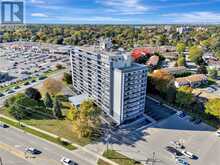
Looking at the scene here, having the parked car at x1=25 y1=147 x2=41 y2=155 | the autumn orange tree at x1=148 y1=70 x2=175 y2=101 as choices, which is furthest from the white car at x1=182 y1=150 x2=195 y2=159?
the parked car at x1=25 y1=147 x2=41 y2=155

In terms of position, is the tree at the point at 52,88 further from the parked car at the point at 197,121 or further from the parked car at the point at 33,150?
the parked car at the point at 197,121

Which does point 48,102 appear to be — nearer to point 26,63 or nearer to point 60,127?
point 60,127

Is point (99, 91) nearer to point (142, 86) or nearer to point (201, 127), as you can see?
point (142, 86)

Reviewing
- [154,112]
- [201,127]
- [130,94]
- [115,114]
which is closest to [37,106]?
[115,114]

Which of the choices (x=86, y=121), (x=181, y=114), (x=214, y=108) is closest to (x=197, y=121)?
(x=181, y=114)

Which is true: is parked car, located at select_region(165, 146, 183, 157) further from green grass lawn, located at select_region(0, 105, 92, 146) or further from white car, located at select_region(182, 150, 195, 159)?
green grass lawn, located at select_region(0, 105, 92, 146)

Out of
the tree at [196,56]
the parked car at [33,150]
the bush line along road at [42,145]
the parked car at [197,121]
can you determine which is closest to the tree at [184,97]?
the parked car at [197,121]
